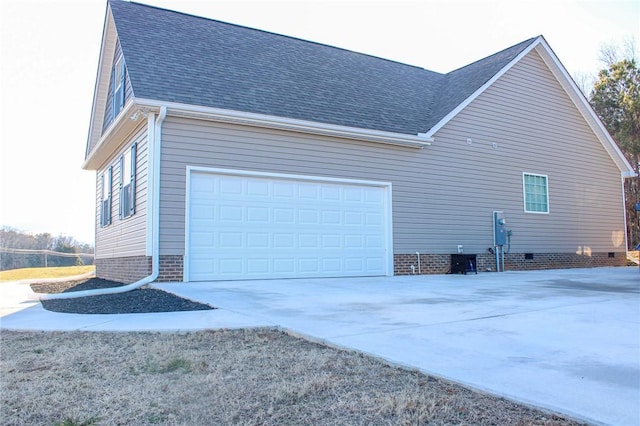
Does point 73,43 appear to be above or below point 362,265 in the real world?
above

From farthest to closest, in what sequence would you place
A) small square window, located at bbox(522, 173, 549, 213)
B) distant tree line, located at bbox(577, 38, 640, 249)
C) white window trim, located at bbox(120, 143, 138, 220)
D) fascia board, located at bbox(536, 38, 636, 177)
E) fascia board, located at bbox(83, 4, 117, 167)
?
1. distant tree line, located at bbox(577, 38, 640, 249)
2. fascia board, located at bbox(536, 38, 636, 177)
3. small square window, located at bbox(522, 173, 549, 213)
4. fascia board, located at bbox(83, 4, 117, 167)
5. white window trim, located at bbox(120, 143, 138, 220)

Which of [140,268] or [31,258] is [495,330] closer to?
[140,268]

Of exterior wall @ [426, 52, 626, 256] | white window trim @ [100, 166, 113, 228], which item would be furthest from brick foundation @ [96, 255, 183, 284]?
exterior wall @ [426, 52, 626, 256]

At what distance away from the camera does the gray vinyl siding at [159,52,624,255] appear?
31.1ft

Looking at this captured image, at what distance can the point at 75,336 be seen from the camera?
4.73 meters

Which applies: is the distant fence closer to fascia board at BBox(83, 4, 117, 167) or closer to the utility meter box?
fascia board at BBox(83, 4, 117, 167)

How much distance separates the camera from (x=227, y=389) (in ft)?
9.82

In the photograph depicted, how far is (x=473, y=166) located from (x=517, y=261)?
2901mm

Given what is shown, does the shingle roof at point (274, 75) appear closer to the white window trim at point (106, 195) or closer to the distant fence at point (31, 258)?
the white window trim at point (106, 195)

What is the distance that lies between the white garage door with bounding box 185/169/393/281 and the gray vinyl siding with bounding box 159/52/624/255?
275 millimetres

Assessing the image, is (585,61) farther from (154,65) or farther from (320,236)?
(154,65)

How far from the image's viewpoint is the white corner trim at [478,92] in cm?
1222

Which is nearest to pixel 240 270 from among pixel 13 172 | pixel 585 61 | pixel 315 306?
pixel 315 306

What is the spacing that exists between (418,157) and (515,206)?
3572 millimetres
